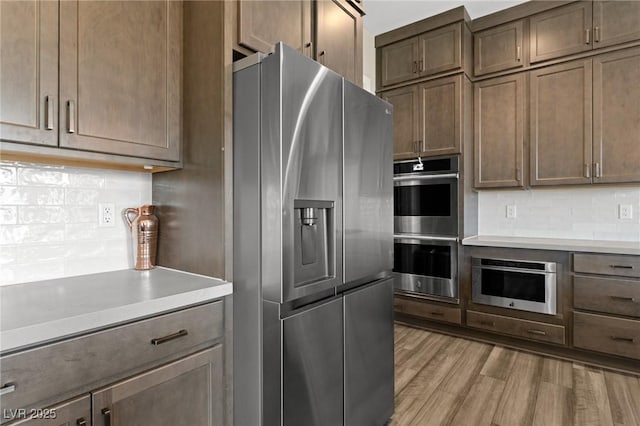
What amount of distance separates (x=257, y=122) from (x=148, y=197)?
794mm

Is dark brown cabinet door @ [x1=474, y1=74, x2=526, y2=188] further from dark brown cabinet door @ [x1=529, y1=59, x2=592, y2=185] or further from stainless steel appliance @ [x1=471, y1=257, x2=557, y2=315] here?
stainless steel appliance @ [x1=471, y1=257, x2=557, y2=315]

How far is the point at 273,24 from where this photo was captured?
1556 millimetres

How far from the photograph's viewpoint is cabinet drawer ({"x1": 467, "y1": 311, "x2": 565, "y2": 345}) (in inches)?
108

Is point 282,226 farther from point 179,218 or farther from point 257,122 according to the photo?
point 179,218

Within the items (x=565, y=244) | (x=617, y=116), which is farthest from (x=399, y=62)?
(x=565, y=244)

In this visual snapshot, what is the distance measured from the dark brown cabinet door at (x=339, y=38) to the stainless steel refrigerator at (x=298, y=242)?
1.32 feet

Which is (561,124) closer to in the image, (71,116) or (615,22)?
(615,22)

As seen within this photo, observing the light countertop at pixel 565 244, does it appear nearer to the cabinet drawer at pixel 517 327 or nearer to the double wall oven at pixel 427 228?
the double wall oven at pixel 427 228

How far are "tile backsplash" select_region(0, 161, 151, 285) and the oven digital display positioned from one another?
2.77 metres

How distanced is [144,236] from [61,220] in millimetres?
324

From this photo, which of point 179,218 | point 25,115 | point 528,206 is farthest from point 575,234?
point 25,115

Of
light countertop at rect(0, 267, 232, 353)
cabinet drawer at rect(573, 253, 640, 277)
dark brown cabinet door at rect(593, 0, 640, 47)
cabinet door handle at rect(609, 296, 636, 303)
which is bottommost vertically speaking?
cabinet door handle at rect(609, 296, 636, 303)

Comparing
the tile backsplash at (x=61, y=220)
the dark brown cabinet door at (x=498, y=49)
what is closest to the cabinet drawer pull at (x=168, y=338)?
the tile backsplash at (x=61, y=220)

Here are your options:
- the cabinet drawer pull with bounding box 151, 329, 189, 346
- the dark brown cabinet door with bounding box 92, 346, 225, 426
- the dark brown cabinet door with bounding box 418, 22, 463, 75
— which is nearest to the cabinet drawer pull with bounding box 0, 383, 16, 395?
the dark brown cabinet door with bounding box 92, 346, 225, 426
